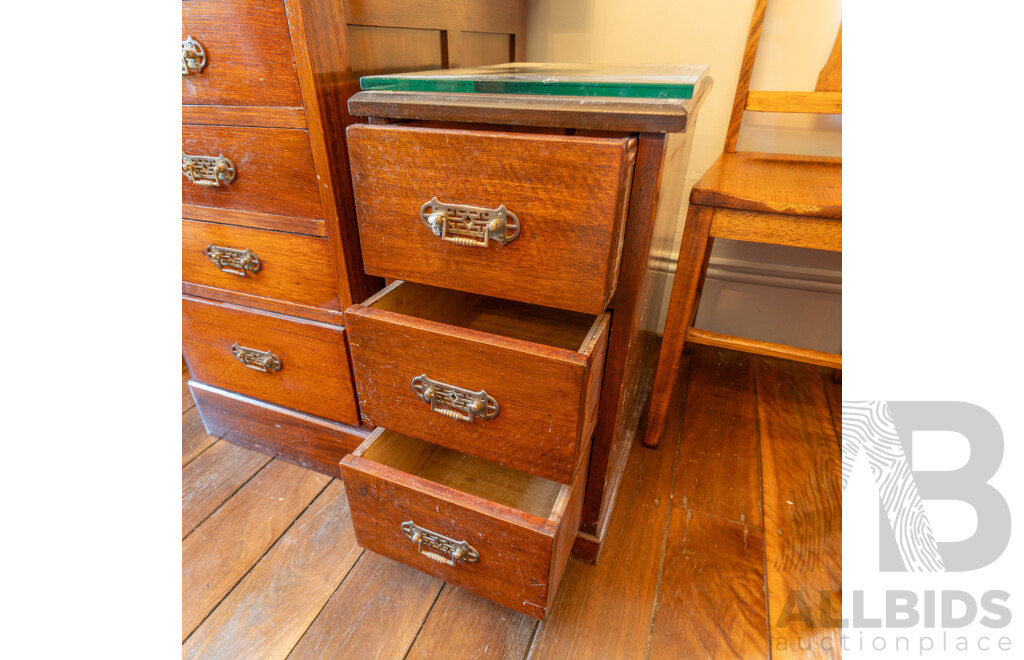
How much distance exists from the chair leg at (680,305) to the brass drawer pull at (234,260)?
661 millimetres

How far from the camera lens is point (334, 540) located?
2.55ft

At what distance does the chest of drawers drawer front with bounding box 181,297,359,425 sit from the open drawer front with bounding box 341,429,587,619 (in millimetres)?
173

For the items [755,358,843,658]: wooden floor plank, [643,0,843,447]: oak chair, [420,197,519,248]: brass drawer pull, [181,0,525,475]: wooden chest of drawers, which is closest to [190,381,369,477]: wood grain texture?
[181,0,525,475]: wooden chest of drawers

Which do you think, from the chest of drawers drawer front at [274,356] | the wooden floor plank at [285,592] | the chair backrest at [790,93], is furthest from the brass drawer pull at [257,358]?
the chair backrest at [790,93]

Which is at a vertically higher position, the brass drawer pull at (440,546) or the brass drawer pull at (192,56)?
the brass drawer pull at (192,56)

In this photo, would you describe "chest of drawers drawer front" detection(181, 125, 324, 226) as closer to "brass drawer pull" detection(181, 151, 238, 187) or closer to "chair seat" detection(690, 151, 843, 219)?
"brass drawer pull" detection(181, 151, 238, 187)

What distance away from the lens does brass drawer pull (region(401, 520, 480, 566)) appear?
570 mm

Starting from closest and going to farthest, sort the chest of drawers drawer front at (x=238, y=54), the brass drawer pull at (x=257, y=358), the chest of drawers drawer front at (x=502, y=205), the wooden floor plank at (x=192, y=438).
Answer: the chest of drawers drawer front at (x=502, y=205) < the chest of drawers drawer front at (x=238, y=54) < the brass drawer pull at (x=257, y=358) < the wooden floor plank at (x=192, y=438)

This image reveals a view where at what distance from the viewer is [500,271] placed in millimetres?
525

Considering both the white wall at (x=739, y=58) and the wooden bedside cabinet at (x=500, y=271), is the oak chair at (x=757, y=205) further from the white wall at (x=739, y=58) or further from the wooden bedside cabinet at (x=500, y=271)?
the wooden bedside cabinet at (x=500, y=271)

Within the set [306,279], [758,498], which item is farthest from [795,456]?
[306,279]

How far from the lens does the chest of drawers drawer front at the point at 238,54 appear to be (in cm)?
57

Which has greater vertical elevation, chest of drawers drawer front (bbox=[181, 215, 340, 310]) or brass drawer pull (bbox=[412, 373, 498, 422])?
chest of drawers drawer front (bbox=[181, 215, 340, 310])

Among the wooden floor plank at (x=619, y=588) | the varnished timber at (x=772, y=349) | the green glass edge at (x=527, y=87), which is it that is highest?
the green glass edge at (x=527, y=87)
